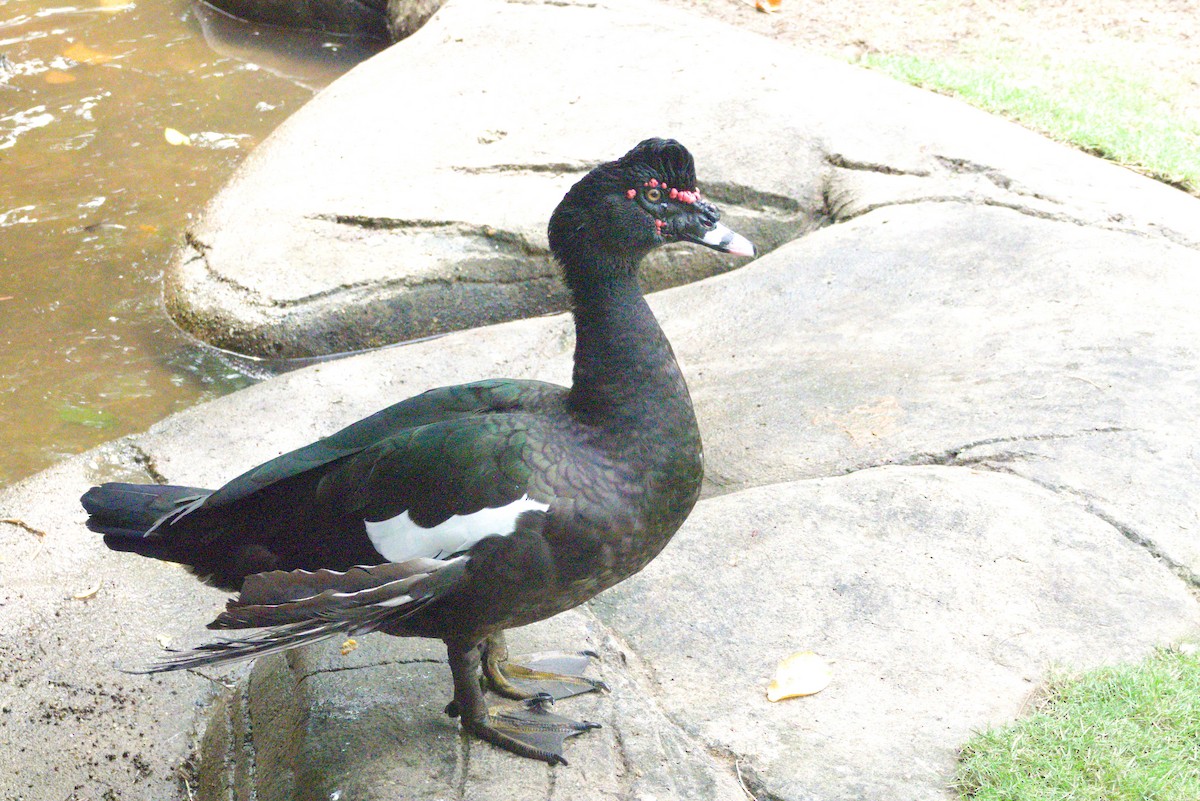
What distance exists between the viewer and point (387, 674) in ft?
10.1

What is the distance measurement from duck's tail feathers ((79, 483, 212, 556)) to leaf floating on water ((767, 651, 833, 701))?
1.49 meters

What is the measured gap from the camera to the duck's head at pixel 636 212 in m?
2.80

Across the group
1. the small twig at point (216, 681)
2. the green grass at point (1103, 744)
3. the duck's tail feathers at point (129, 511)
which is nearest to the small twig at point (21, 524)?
the small twig at point (216, 681)

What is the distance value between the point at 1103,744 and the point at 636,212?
1615 millimetres

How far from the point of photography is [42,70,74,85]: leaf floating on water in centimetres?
843

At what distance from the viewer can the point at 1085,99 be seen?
252 inches

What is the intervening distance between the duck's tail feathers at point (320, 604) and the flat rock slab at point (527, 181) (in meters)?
2.90

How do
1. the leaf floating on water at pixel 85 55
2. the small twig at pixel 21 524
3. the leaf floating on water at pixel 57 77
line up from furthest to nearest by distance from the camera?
the leaf floating on water at pixel 85 55 → the leaf floating on water at pixel 57 77 → the small twig at pixel 21 524

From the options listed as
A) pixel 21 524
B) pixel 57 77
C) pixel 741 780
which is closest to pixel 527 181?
pixel 21 524

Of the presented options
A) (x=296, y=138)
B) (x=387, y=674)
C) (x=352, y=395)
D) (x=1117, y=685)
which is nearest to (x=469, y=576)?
(x=387, y=674)

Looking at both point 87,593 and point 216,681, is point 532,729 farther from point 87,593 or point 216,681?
point 87,593

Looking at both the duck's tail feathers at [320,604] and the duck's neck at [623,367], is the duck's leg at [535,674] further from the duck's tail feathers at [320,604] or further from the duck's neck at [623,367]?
the duck's neck at [623,367]

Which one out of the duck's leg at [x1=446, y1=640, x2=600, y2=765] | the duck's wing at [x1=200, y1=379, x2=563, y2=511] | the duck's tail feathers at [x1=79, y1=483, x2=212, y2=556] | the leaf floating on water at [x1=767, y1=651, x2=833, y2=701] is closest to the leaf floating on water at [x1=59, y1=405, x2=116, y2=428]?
the duck's tail feathers at [x1=79, y1=483, x2=212, y2=556]

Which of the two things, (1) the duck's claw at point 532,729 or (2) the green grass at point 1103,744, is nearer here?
(2) the green grass at point 1103,744
